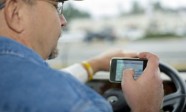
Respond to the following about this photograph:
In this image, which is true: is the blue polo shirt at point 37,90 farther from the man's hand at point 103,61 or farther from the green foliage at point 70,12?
the man's hand at point 103,61

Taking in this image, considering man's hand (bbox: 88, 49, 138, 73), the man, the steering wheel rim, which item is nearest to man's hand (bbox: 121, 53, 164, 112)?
the man

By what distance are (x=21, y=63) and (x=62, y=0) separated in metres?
0.35

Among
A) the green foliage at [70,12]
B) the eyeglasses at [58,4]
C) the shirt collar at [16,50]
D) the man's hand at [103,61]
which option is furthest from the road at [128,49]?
the shirt collar at [16,50]

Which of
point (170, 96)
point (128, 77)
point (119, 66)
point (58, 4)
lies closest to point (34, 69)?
point (58, 4)

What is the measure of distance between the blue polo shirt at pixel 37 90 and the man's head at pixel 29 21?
13 cm

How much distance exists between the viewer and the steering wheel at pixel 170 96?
195cm

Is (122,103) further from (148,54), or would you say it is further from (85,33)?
(85,33)

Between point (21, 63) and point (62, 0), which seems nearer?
point (21, 63)

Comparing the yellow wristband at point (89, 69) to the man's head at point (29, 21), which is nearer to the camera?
the man's head at point (29, 21)

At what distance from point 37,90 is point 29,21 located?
26cm

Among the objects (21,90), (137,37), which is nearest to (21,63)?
(21,90)

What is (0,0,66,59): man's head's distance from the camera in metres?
1.09

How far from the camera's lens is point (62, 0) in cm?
124

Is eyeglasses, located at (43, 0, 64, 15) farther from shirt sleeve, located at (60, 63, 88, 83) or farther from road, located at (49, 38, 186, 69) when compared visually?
shirt sleeve, located at (60, 63, 88, 83)
